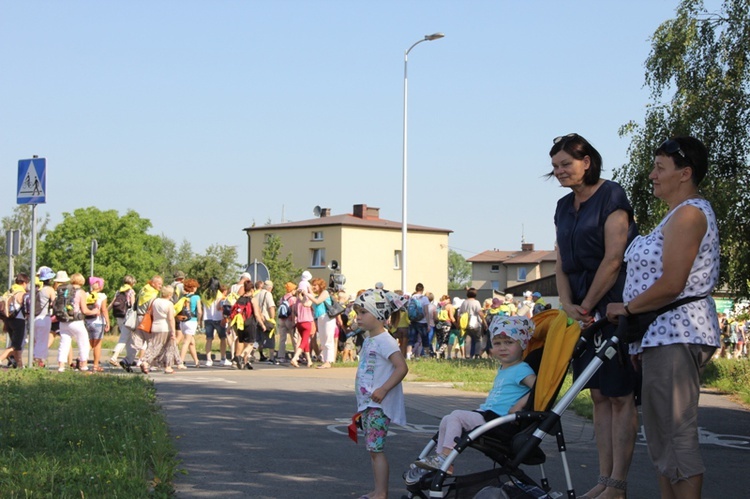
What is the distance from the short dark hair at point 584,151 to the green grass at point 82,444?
10.9 feet

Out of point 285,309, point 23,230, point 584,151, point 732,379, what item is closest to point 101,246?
point 23,230

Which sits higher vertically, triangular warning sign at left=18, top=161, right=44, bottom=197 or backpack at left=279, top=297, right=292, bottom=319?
triangular warning sign at left=18, top=161, right=44, bottom=197

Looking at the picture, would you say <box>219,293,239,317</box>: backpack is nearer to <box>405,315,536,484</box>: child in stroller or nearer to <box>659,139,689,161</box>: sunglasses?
<box>405,315,536,484</box>: child in stroller

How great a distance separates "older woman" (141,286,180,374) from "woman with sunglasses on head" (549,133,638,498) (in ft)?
41.2

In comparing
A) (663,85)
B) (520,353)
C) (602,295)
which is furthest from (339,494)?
(663,85)

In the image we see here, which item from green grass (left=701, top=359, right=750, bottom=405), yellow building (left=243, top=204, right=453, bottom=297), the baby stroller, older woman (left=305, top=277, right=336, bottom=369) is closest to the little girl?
the baby stroller

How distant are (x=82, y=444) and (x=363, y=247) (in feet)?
267

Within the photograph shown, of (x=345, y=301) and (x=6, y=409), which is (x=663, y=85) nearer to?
(x=345, y=301)

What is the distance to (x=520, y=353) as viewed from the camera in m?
5.87

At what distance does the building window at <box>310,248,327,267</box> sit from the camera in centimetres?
8989

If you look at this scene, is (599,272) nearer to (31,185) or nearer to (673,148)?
(673,148)

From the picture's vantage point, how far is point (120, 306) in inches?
731

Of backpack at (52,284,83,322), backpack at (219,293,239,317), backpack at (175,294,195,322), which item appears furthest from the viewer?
backpack at (219,293,239,317)

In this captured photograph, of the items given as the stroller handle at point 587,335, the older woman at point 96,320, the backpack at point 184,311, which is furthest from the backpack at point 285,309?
the stroller handle at point 587,335
